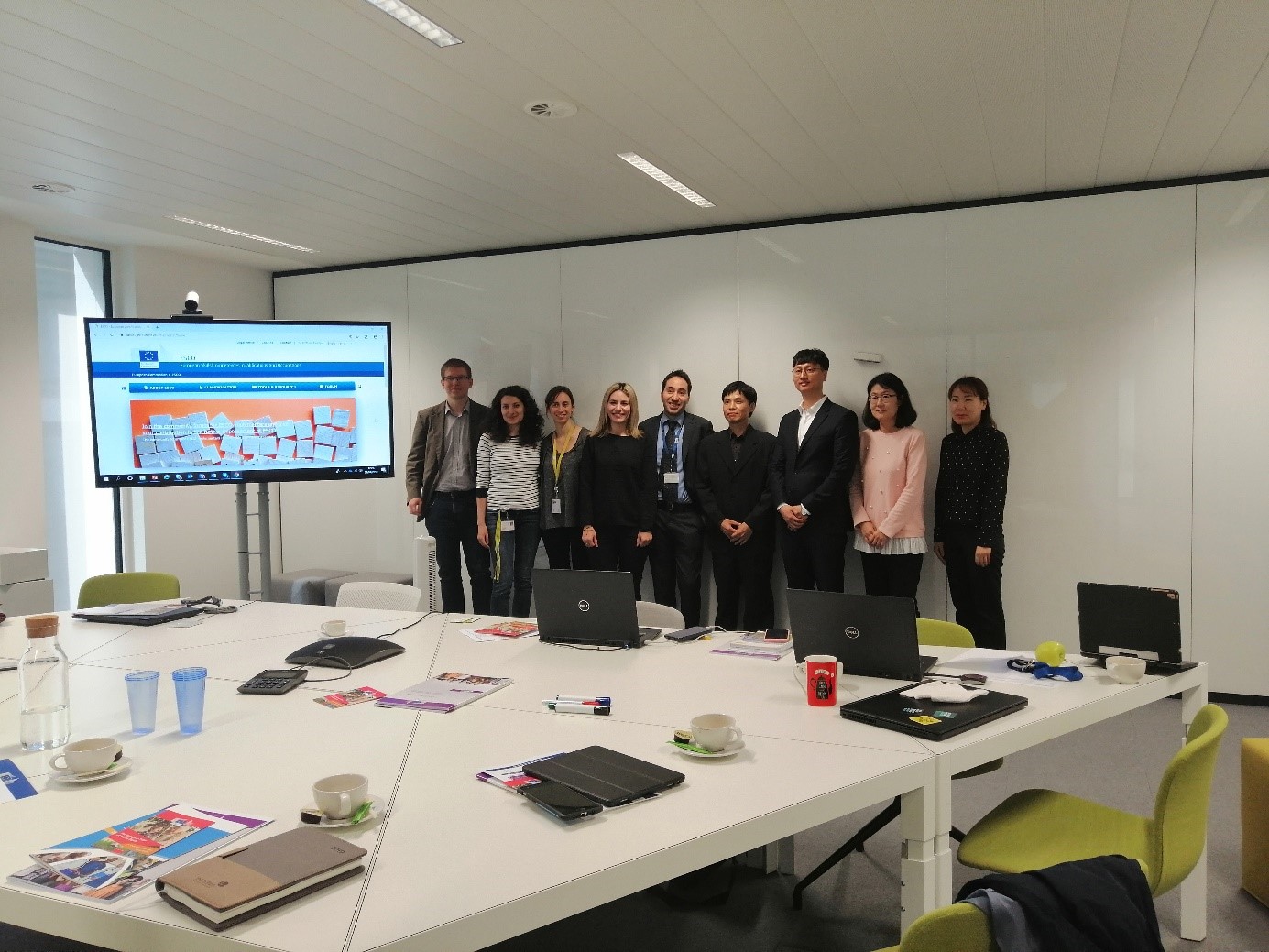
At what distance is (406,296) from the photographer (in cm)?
748

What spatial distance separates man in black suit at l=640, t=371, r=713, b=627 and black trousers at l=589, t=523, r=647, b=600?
4.9 inches

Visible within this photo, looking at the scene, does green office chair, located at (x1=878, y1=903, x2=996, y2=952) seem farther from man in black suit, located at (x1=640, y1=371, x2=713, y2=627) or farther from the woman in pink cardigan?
man in black suit, located at (x1=640, y1=371, x2=713, y2=627)

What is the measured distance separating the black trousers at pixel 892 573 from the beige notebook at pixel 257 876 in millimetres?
4355

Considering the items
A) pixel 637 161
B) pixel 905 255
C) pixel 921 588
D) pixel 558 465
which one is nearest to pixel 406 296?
pixel 558 465

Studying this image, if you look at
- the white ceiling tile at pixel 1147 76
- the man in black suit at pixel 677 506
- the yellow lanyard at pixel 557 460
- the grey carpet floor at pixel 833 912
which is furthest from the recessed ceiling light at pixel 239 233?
the white ceiling tile at pixel 1147 76

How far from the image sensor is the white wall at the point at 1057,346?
5.12 meters

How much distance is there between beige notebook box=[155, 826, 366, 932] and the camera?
4.52 feet

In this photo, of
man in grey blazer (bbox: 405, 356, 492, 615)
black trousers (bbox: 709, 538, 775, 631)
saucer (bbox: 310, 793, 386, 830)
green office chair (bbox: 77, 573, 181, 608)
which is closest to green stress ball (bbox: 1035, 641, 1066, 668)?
saucer (bbox: 310, 793, 386, 830)

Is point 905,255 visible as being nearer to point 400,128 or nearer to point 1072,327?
point 1072,327

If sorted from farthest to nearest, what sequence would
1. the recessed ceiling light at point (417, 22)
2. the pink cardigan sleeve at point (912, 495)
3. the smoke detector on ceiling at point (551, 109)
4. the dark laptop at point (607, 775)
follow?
the pink cardigan sleeve at point (912, 495), the smoke detector on ceiling at point (551, 109), the recessed ceiling light at point (417, 22), the dark laptop at point (607, 775)

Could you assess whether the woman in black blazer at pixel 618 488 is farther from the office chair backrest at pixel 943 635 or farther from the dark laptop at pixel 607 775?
the dark laptop at pixel 607 775

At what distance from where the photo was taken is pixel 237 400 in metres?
5.07

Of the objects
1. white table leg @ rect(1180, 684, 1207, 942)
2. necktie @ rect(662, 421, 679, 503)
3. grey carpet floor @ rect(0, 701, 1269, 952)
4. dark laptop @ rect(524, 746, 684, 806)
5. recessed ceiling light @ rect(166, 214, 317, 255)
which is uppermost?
recessed ceiling light @ rect(166, 214, 317, 255)

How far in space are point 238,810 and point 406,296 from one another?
616 centimetres
